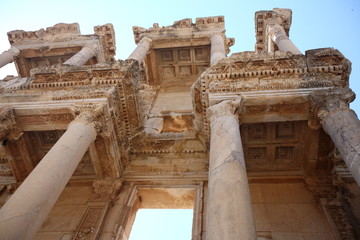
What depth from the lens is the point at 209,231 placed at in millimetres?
5000

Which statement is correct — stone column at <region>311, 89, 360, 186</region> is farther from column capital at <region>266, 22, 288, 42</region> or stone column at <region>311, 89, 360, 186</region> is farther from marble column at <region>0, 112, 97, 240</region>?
column capital at <region>266, 22, 288, 42</region>

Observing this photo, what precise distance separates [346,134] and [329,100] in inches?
58.4

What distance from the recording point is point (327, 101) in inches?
307

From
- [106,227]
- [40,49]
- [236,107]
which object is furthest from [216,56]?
[40,49]

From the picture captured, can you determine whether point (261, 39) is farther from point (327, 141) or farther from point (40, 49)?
point (40, 49)

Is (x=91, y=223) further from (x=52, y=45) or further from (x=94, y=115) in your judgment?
(x=52, y=45)

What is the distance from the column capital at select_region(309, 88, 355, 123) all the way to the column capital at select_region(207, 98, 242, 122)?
2.09 meters

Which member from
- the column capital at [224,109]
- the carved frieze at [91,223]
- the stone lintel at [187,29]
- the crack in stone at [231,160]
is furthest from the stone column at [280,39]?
the carved frieze at [91,223]

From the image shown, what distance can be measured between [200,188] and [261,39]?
13.0 metres

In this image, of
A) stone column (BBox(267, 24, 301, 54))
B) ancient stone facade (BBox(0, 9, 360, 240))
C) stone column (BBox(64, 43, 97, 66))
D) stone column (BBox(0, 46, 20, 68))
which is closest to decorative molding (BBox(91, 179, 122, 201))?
ancient stone facade (BBox(0, 9, 360, 240))

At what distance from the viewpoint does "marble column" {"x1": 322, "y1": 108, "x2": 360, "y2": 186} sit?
6.00 meters

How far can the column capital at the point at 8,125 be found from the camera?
8.94 m

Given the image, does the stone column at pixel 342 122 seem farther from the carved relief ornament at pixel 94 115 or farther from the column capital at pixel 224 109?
the carved relief ornament at pixel 94 115

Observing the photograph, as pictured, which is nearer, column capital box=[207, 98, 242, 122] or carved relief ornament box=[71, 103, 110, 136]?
column capital box=[207, 98, 242, 122]
